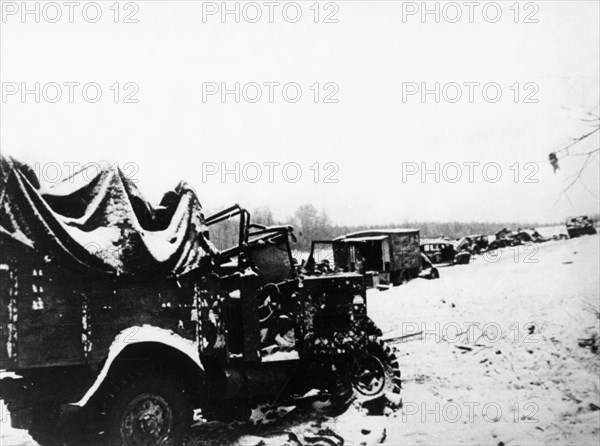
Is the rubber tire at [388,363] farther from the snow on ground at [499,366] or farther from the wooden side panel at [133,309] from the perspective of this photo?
the wooden side panel at [133,309]

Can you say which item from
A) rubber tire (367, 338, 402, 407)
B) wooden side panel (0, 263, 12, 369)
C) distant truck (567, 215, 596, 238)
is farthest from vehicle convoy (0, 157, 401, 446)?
distant truck (567, 215, 596, 238)

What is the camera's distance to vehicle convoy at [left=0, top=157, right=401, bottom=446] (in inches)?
161

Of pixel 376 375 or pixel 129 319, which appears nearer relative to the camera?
pixel 129 319

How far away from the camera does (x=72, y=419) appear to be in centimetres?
425

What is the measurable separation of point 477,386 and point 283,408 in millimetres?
3434

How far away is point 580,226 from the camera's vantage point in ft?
99.3

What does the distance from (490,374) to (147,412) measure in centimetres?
626

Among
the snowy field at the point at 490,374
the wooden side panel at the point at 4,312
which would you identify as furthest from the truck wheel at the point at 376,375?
the wooden side panel at the point at 4,312

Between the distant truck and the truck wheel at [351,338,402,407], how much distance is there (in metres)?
28.3

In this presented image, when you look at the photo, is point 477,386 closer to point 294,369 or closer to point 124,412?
point 294,369

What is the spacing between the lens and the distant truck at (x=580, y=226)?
30.0 metres

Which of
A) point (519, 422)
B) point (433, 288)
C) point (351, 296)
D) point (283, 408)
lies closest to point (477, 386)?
point (519, 422)

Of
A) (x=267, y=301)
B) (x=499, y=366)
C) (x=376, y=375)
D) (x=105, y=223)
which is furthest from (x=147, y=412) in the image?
(x=499, y=366)

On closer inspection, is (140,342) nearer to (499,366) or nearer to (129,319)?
(129,319)
